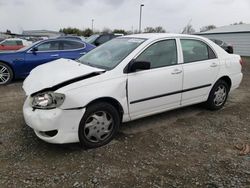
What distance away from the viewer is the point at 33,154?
377cm

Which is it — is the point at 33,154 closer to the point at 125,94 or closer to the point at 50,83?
the point at 50,83

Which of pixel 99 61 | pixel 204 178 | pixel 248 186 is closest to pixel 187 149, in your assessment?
pixel 204 178

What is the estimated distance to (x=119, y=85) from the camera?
13.1 feet

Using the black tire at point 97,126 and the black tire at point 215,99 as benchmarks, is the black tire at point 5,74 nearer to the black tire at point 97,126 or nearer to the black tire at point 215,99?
the black tire at point 97,126

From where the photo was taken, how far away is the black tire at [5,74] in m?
7.98

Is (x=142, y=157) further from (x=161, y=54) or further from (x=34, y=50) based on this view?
(x=34, y=50)

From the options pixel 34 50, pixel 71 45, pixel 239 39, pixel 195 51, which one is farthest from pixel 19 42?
pixel 239 39

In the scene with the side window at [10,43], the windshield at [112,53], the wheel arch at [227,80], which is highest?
the windshield at [112,53]

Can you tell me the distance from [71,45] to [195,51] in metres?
5.11

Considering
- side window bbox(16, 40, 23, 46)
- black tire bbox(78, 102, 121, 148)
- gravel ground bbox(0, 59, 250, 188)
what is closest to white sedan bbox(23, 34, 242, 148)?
black tire bbox(78, 102, 121, 148)

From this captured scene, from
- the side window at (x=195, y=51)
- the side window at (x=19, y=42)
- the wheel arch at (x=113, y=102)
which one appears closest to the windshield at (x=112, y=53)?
the wheel arch at (x=113, y=102)

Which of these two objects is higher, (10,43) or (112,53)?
(112,53)

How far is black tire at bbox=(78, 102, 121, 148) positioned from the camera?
12.4 feet

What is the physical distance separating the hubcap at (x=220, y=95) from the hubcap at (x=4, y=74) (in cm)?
571
